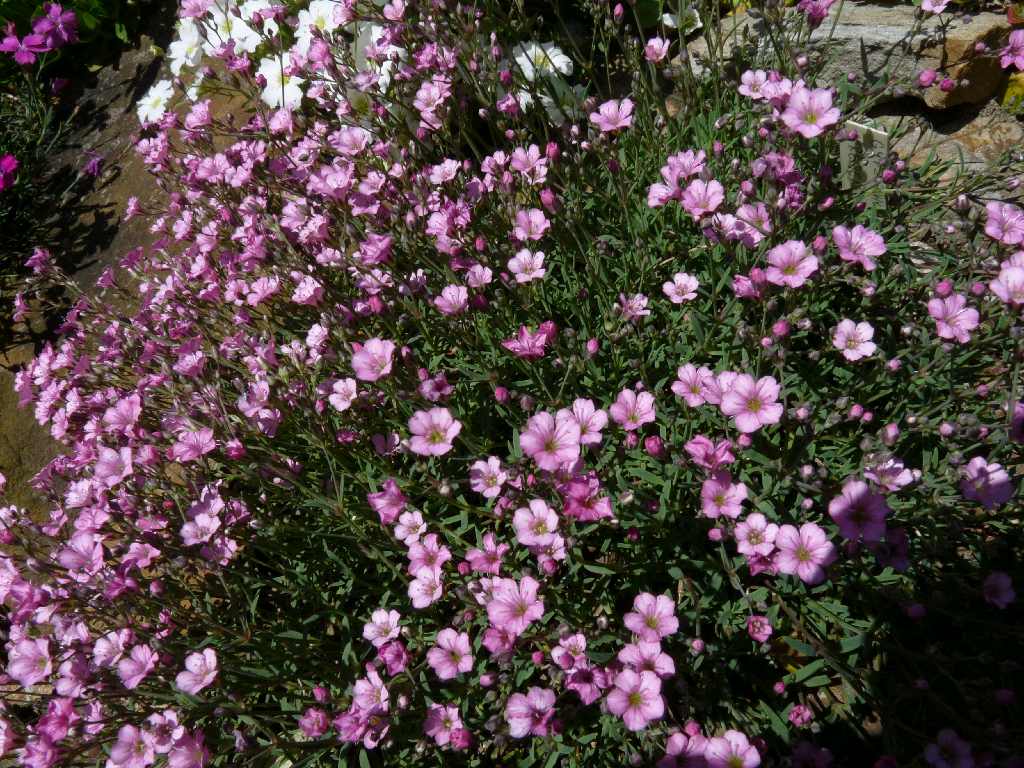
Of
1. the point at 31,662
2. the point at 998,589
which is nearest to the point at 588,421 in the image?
the point at 998,589

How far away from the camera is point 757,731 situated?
2.31 metres

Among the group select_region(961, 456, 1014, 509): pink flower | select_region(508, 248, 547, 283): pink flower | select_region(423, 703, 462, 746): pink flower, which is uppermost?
select_region(508, 248, 547, 283): pink flower

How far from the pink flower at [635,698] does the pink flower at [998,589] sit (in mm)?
1169

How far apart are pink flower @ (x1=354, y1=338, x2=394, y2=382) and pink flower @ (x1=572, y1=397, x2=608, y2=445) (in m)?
0.79

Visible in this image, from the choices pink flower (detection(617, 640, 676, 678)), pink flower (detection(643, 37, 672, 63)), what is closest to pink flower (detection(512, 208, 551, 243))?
pink flower (detection(643, 37, 672, 63))

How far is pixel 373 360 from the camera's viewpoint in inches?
104

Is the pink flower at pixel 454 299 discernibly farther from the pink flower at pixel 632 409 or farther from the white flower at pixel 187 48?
the white flower at pixel 187 48

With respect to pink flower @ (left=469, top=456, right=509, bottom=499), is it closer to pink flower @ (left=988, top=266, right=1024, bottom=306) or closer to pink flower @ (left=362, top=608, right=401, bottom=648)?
pink flower @ (left=362, top=608, right=401, bottom=648)

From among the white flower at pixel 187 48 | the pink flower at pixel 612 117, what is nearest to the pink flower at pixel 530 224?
the pink flower at pixel 612 117

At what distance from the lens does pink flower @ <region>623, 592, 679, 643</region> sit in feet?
7.05

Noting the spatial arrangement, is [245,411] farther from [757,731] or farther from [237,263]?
A: [757,731]

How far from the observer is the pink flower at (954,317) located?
231cm

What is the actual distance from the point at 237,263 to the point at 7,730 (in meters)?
2.28

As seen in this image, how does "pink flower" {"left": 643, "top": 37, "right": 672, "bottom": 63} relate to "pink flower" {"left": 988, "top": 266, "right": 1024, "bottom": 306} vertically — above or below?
above
